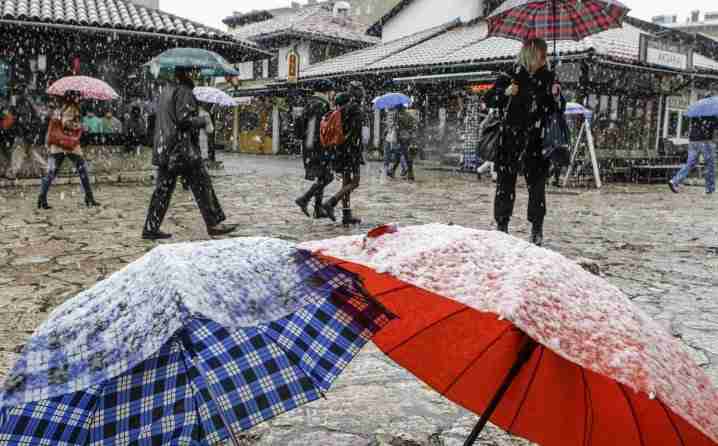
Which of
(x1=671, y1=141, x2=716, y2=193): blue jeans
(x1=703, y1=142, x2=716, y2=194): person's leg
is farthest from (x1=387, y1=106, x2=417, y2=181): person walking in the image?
(x1=703, y1=142, x2=716, y2=194): person's leg

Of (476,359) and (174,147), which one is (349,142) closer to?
(174,147)

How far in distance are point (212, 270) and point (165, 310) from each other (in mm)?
137

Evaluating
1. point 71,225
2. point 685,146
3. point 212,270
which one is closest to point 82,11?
point 71,225

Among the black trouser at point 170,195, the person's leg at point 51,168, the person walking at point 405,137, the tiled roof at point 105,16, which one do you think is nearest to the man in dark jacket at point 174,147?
the black trouser at point 170,195

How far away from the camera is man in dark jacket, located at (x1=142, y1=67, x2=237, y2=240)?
20.6 feet

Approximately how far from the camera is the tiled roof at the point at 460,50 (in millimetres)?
16737

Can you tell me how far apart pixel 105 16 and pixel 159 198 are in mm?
8835

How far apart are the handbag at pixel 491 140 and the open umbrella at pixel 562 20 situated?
7.27 feet

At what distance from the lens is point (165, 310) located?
1090 mm

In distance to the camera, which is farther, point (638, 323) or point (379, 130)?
point (379, 130)

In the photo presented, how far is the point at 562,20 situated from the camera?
24.8ft

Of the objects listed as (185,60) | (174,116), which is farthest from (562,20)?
(185,60)

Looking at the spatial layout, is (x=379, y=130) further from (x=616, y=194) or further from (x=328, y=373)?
(x=328, y=373)

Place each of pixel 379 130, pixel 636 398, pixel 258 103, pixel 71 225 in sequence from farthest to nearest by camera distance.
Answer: pixel 258 103 < pixel 379 130 < pixel 71 225 < pixel 636 398
